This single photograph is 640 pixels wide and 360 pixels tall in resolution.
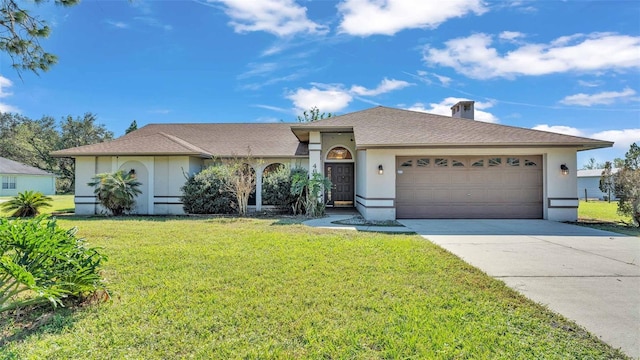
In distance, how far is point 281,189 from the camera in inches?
509

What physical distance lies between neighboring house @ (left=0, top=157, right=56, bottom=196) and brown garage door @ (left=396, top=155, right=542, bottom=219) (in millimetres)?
35929

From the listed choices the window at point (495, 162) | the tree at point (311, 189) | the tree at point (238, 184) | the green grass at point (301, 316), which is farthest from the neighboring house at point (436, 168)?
the green grass at point (301, 316)

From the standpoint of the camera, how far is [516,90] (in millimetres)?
15391

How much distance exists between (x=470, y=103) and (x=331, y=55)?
7.61 m

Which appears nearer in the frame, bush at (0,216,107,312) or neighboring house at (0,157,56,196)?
bush at (0,216,107,312)

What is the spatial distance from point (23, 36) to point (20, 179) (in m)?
34.6

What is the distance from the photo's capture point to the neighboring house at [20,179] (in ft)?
94.0

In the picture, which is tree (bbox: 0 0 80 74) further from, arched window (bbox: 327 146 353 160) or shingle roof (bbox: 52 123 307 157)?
arched window (bbox: 327 146 353 160)

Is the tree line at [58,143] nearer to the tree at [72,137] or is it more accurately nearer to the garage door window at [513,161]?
the tree at [72,137]

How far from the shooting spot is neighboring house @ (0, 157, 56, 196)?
2864 centimetres

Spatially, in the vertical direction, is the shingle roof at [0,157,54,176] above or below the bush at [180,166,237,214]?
above

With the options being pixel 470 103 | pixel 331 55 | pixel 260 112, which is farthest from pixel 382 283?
pixel 260 112

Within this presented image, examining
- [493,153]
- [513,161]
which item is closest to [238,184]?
[493,153]

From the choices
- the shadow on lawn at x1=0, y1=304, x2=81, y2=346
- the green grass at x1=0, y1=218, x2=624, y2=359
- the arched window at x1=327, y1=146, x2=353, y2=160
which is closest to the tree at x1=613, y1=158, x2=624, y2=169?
the green grass at x1=0, y1=218, x2=624, y2=359
